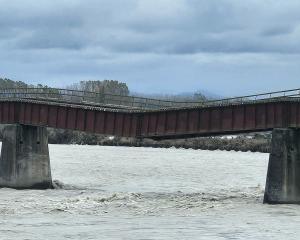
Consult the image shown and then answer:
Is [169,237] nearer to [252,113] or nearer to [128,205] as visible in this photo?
[128,205]

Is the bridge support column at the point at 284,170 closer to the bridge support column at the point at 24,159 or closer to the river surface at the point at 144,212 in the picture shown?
the river surface at the point at 144,212

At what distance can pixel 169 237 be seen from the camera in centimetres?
3188

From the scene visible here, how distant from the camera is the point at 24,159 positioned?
56281 mm

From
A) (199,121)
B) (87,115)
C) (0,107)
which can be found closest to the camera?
(199,121)

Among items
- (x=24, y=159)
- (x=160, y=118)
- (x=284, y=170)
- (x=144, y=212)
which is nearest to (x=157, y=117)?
(x=160, y=118)

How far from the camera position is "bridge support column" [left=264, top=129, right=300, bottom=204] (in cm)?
4431

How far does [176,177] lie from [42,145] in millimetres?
25040

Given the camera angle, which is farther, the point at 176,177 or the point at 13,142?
the point at 176,177

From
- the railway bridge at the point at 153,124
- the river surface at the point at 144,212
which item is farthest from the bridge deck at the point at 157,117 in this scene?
the river surface at the point at 144,212

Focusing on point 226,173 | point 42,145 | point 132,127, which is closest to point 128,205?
point 132,127

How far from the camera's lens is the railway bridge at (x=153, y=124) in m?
44.8

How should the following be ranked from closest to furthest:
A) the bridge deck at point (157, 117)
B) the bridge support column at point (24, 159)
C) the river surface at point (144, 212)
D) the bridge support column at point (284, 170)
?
1. the river surface at point (144, 212)
2. the bridge support column at point (284, 170)
3. the bridge deck at point (157, 117)
4. the bridge support column at point (24, 159)

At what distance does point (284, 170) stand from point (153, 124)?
39.2 ft

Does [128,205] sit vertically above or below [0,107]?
below
